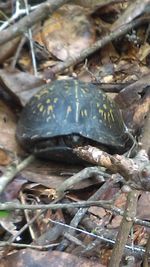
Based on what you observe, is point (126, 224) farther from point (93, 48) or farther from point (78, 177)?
point (93, 48)

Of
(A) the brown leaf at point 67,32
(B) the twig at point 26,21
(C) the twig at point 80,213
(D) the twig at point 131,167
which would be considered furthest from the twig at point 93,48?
(D) the twig at point 131,167

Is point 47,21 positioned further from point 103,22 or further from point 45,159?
point 45,159

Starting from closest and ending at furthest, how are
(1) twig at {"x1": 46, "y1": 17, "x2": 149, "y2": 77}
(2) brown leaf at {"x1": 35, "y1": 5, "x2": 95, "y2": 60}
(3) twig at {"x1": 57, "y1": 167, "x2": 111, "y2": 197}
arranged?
1. (3) twig at {"x1": 57, "y1": 167, "x2": 111, "y2": 197}
2. (1) twig at {"x1": 46, "y1": 17, "x2": 149, "y2": 77}
3. (2) brown leaf at {"x1": 35, "y1": 5, "x2": 95, "y2": 60}

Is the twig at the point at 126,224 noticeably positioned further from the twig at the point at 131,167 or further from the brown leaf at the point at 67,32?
the brown leaf at the point at 67,32

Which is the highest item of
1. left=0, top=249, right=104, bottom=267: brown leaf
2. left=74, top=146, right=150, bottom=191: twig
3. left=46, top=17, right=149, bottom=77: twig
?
left=74, top=146, right=150, bottom=191: twig

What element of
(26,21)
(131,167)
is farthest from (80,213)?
(26,21)

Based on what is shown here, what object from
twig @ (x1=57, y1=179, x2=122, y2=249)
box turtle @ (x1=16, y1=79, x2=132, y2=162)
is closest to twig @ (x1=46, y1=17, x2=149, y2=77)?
box turtle @ (x1=16, y1=79, x2=132, y2=162)

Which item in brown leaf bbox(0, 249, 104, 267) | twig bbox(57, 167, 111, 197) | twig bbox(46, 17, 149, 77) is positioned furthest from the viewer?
twig bbox(46, 17, 149, 77)

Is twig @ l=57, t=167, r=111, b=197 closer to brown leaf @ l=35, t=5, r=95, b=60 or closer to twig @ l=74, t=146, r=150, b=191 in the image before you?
twig @ l=74, t=146, r=150, b=191
